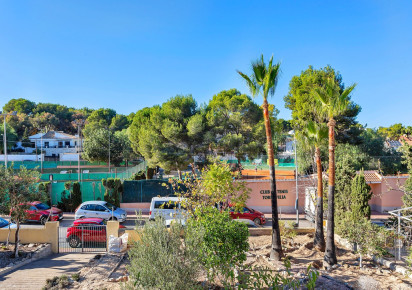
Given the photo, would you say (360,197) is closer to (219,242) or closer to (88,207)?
(219,242)

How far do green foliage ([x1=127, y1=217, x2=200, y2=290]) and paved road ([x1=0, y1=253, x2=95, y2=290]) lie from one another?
577cm

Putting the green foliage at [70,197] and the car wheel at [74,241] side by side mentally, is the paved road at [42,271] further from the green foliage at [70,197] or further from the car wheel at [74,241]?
the green foliage at [70,197]

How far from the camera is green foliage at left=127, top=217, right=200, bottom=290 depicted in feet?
19.1

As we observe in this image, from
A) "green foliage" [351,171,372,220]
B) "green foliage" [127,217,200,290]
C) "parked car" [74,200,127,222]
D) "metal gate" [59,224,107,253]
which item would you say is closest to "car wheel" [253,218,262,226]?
"green foliage" [351,171,372,220]

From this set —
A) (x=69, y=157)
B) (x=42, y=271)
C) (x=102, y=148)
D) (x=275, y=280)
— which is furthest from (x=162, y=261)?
(x=69, y=157)

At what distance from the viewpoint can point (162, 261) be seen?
19.3ft

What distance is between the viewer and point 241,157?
2925cm

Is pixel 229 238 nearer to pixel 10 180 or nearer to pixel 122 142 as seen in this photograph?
Answer: pixel 10 180

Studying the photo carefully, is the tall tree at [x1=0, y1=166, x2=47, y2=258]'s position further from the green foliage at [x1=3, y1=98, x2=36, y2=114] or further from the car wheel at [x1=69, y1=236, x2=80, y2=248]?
the green foliage at [x1=3, y1=98, x2=36, y2=114]

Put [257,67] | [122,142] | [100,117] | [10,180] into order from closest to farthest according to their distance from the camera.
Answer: [257,67], [10,180], [122,142], [100,117]

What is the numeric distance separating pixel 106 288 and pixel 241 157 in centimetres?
2193

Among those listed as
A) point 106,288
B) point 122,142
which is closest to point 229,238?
point 106,288

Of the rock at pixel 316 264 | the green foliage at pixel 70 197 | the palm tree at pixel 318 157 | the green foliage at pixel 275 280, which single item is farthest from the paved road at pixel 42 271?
the green foliage at pixel 70 197

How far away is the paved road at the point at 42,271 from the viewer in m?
9.92
